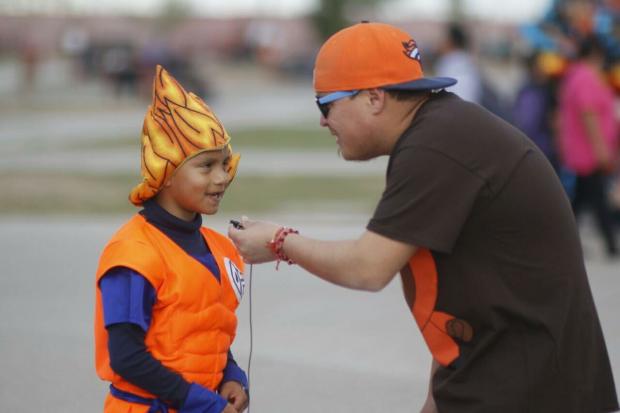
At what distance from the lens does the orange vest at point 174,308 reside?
300cm

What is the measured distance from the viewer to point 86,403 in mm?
5246

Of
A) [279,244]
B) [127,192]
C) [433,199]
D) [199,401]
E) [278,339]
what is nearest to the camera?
[433,199]

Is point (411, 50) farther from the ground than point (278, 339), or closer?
farther from the ground

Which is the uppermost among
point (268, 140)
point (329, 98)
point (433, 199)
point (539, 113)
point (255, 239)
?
point (329, 98)

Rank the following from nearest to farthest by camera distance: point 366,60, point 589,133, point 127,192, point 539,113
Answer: point 366,60 < point 589,133 < point 539,113 < point 127,192

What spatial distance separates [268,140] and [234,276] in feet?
57.5

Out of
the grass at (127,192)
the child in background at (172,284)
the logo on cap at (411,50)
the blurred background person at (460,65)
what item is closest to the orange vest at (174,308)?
the child in background at (172,284)

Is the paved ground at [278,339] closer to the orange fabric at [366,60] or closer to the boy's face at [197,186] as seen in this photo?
the boy's face at [197,186]

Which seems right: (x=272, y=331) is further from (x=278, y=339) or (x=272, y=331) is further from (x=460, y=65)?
(x=460, y=65)

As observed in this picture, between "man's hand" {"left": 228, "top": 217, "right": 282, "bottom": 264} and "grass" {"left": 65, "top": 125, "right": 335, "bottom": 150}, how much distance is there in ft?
52.3

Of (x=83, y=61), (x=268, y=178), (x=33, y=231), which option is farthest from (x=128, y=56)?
(x=33, y=231)

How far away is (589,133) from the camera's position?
855 centimetres

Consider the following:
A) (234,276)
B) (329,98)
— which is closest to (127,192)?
(234,276)

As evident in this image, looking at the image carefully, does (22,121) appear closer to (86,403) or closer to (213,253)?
(86,403)
